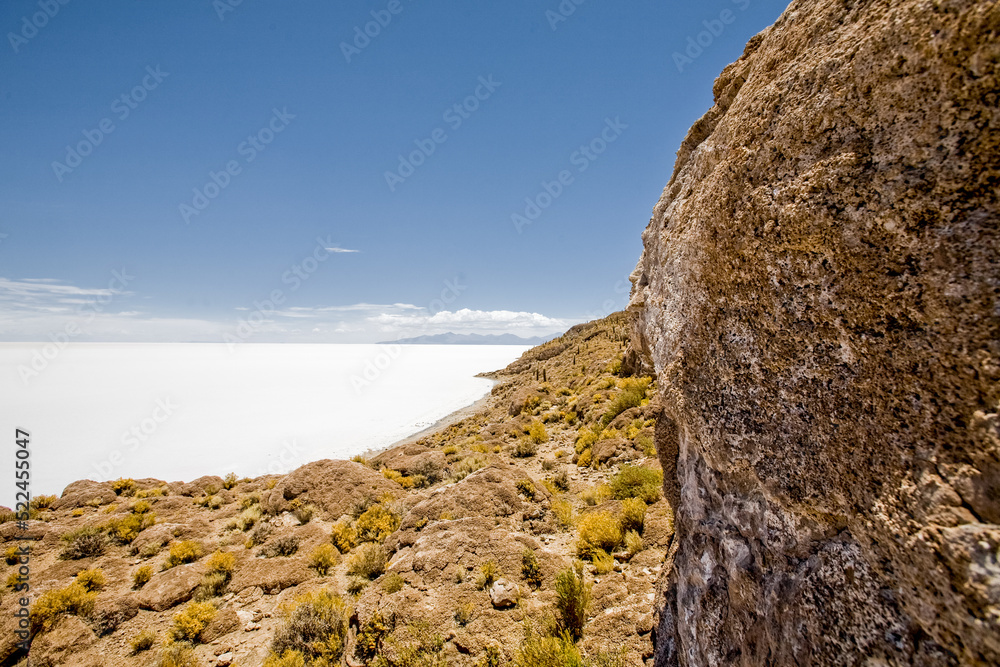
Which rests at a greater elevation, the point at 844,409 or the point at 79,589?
the point at 844,409

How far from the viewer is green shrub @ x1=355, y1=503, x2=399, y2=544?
25.7 ft

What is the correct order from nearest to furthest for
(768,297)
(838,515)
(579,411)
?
1. (838,515)
2. (768,297)
3. (579,411)

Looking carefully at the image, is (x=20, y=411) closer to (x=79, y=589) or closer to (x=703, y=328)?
(x=79, y=589)

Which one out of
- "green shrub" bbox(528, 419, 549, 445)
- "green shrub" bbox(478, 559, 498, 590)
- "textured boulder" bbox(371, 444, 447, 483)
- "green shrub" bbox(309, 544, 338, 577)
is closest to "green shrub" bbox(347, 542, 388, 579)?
"green shrub" bbox(309, 544, 338, 577)

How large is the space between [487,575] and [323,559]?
3.55 meters

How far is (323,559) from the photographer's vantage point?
23.0ft

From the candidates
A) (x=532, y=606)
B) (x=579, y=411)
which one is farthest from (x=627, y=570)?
(x=579, y=411)

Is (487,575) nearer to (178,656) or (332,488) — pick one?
(178,656)

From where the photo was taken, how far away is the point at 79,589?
638 cm

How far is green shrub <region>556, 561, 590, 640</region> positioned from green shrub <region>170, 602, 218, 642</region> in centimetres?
539

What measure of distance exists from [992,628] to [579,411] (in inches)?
506

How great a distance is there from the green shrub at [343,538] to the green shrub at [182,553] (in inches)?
108

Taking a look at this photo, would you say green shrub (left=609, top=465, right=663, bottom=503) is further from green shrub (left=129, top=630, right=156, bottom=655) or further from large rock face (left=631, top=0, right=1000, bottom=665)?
green shrub (left=129, top=630, right=156, bottom=655)

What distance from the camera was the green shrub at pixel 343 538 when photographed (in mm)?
7637
